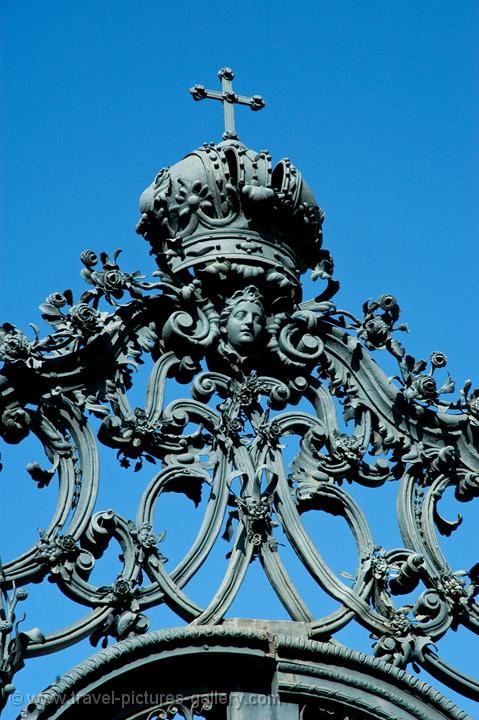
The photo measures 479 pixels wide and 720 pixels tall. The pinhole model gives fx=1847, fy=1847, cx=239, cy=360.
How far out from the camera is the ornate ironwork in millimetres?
11734

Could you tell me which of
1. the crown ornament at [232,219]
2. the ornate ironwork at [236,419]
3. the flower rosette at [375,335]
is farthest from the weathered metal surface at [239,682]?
the crown ornament at [232,219]

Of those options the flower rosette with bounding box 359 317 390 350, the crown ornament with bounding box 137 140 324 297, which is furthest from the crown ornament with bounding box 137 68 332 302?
the flower rosette with bounding box 359 317 390 350

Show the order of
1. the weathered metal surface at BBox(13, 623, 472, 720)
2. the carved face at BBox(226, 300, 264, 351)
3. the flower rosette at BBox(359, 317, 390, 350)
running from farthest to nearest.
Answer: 1. the flower rosette at BBox(359, 317, 390, 350)
2. the carved face at BBox(226, 300, 264, 351)
3. the weathered metal surface at BBox(13, 623, 472, 720)

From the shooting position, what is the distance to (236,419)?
12.5 meters

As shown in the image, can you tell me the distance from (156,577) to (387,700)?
165 cm

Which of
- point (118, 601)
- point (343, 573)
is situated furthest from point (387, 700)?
point (118, 601)

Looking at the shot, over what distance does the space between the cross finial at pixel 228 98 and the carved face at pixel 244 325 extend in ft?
5.26

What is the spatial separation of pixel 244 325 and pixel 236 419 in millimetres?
705

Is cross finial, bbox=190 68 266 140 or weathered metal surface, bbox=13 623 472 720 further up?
cross finial, bbox=190 68 266 140

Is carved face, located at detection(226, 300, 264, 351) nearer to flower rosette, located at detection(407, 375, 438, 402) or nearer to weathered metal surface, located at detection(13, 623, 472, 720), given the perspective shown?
flower rosette, located at detection(407, 375, 438, 402)

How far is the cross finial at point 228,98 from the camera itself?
13961mm

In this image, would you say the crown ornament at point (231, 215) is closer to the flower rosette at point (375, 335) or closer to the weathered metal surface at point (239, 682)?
the flower rosette at point (375, 335)

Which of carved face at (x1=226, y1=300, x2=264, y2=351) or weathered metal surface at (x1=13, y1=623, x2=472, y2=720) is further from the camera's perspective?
carved face at (x1=226, y1=300, x2=264, y2=351)

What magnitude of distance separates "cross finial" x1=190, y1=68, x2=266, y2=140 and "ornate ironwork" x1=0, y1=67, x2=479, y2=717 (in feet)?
1.50
